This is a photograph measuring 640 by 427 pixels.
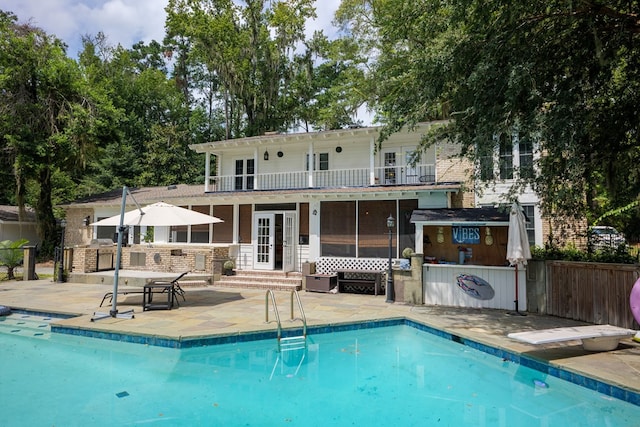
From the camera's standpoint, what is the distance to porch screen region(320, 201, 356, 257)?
13.3m

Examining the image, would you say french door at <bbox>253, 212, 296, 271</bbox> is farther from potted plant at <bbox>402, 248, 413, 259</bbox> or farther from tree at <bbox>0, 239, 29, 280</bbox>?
tree at <bbox>0, 239, 29, 280</bbox>

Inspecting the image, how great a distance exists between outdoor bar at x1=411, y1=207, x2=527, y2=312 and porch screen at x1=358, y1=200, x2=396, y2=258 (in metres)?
1.50

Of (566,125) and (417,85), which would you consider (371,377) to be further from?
(417,85)

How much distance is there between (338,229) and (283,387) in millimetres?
8358

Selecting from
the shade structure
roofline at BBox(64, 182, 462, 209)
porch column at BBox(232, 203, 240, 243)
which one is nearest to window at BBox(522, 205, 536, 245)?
roofline at BBox(64, 182, 462, 209)

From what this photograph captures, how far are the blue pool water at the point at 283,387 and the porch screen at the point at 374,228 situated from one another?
5.57m

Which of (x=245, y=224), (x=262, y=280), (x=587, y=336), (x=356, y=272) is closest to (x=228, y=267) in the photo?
(x=262, y=280)

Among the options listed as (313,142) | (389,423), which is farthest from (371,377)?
(313,142)

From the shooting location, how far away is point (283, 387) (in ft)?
17.9

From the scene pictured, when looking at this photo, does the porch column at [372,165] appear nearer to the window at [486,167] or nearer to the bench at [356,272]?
the bench at [356,272]

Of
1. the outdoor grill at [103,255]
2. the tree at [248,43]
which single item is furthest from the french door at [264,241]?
the tree at [248,43]

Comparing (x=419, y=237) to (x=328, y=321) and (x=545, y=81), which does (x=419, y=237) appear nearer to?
(x=328, y=321)

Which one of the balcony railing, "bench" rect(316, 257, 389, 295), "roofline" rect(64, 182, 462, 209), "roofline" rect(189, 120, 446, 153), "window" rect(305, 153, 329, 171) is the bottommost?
"bench" rect(316, 257, 389, 295)

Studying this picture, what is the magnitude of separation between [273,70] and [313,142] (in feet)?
51.4
